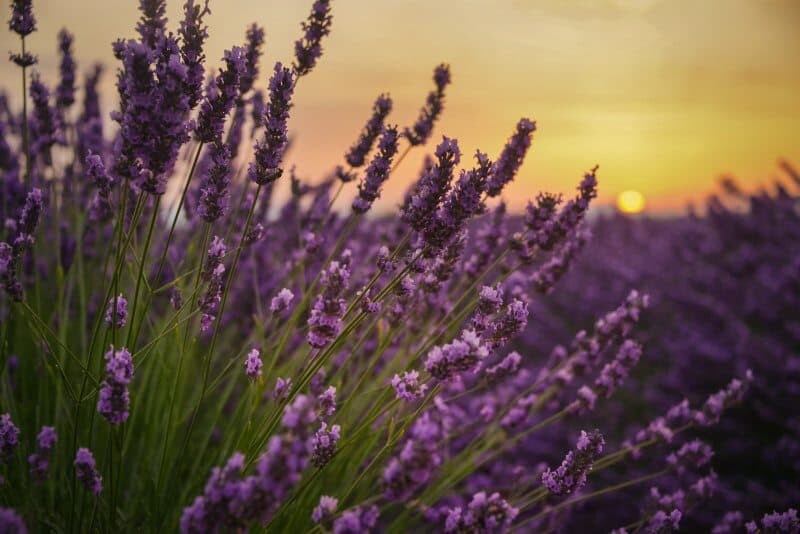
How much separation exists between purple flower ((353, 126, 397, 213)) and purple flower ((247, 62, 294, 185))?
0.37 metres

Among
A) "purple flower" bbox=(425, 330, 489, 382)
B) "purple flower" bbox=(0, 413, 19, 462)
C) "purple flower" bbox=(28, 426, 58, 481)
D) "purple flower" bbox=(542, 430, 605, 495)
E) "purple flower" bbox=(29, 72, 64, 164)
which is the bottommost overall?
"purple flower" bbox=(542, 430, 605, 495)

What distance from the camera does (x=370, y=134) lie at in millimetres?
2062

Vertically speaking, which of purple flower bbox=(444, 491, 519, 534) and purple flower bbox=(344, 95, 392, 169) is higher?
purple flower bbox=(344, 95, 392, 169)

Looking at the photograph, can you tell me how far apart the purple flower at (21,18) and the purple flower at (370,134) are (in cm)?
106

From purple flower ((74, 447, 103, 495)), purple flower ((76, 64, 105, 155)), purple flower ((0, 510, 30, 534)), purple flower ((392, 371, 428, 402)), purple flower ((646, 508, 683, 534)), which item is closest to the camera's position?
purple flower ((0, 510, 30, 534))

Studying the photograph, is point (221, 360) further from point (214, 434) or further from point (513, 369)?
point (513, 369)

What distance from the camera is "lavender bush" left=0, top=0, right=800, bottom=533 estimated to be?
1.23 metres

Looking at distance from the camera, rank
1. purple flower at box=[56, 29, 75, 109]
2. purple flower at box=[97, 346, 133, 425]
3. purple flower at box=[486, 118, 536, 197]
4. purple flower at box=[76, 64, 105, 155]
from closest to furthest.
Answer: purple flower at box=[97, 346, 133, 425], purple flower at box=[486, 118, 536, 197], purple flower at box=[56, 29, 75, 109], purple flower at box=[76, 64, 105, 155]

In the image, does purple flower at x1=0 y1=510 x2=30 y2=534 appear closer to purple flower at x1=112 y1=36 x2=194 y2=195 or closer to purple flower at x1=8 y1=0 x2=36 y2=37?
purple flower at x1=112 y1=36 x2=194 y2=195

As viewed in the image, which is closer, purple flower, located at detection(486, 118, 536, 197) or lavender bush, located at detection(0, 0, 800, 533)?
lavender bush, located at detection(0, 0, 800, 533)

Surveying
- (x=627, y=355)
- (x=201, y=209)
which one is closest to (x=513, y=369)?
(x=627, y=355)

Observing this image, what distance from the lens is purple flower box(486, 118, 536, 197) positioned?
6.11 ft

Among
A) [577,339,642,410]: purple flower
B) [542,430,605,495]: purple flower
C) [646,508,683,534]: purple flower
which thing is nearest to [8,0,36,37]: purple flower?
[542,430,605,495]: purple flower

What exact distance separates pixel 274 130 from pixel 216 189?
0.22m
